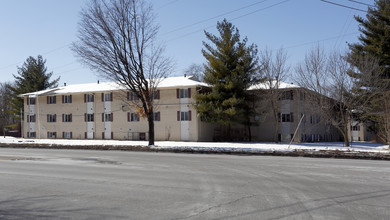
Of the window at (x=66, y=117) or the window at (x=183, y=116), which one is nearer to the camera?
the window at (x=183, y=116)

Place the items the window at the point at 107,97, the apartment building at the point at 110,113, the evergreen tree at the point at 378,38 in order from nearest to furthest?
the evergreen tree at the point at 378,38 → the apartment building at the point at 110,113 → the window at the point at 107,97

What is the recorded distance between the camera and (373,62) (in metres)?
33.8

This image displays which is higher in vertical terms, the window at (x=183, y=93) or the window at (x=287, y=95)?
the window at (x=183, y=93)

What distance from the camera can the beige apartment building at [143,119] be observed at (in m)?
42.2

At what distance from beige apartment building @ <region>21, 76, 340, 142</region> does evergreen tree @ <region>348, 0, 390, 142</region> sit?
5834 mm

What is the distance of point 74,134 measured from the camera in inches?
2012

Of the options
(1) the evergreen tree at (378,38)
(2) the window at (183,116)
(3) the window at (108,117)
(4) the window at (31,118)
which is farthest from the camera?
(4) the window at (31,118)

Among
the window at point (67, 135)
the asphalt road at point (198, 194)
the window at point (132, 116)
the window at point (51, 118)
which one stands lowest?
the asphalt road at point (198, 194)

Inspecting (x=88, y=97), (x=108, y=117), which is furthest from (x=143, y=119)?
(x=88, y=97)

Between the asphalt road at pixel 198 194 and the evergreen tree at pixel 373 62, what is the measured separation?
21256 mm

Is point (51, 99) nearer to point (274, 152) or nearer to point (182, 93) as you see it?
point (182, 93)

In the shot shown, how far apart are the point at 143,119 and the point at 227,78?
1294cm

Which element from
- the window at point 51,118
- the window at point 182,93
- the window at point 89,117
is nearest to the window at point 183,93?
the window at point 182,93

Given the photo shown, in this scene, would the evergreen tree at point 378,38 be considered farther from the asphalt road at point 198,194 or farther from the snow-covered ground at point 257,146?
the asphalt road at point 198,194
